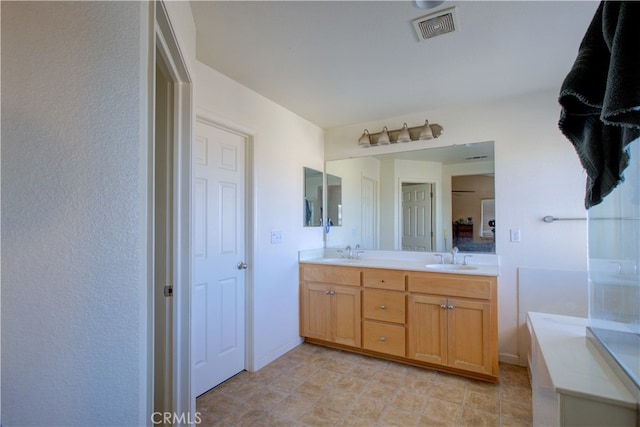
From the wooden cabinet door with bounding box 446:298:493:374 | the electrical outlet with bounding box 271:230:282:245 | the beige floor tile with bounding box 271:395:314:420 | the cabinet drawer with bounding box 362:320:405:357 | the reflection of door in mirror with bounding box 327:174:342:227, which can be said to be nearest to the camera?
the beige floor tile with bounding box 271:395:314:420

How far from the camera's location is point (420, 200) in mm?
3076

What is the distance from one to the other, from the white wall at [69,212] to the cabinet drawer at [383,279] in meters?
2.14

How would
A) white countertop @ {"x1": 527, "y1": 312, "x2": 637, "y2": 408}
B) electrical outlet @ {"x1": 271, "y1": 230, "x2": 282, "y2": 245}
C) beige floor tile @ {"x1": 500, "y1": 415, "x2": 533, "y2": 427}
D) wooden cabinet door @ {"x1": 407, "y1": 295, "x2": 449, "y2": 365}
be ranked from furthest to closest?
Result: electrical outlet @ {"x1": 271, "y1": 230, "x2": 282, "y2": 245} < wooden cabinet door @ {"x1": 407, "y1": 295, "x2": 449, "y2": 365} < beige floor tile @ {"x1": 500, "y1": 415, "x2": 533, "y2": 427} < white countertop @ {"x1": 527, "y1": 312, "x2": 637, "y2": 408}

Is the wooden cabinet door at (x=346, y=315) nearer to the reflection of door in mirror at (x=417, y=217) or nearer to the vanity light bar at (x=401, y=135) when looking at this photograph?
the reflection of door in mirror at (x=417, y=217)

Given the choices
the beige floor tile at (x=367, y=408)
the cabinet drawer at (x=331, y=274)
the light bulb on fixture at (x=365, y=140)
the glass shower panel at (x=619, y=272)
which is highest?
the light bulb on fixture at (x=365, y=140)

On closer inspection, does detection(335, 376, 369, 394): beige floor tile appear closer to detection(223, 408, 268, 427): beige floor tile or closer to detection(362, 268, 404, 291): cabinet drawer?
detection(223, 408, 268, 427): beige floor tile

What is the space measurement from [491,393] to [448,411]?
0.44 meters

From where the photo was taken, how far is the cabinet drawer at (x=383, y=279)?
259 cm

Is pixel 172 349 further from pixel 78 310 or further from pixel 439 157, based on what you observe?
pixel 439 157

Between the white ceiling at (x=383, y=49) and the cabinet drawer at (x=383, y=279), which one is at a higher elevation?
the white ceiling at (x=383, y=49)

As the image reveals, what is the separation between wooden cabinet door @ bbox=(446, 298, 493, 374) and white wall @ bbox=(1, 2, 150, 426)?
2207mm

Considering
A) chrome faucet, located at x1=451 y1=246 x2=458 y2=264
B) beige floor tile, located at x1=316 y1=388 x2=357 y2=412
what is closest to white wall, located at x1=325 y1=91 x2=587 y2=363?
chrome faucet, located at x1=451 y1=246 x2=458 y2=264

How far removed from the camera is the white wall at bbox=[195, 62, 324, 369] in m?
2.33

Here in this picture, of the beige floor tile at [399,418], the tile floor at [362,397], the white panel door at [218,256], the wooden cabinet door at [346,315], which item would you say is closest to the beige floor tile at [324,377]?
the tile floor at [362,397]
